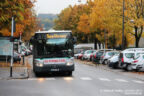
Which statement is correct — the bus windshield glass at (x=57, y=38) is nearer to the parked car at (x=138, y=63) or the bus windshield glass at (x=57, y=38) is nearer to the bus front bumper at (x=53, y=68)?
the bus front bumper at (x=53, y=68)

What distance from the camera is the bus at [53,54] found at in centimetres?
2106

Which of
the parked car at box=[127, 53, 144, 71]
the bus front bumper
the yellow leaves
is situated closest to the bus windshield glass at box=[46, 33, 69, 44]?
the bus front bumper

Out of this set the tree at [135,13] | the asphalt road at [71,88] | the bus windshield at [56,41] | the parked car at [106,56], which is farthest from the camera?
the tree at [135,13]

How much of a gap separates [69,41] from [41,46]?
174 centimetres

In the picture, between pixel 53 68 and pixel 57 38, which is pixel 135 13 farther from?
pixel 53 68

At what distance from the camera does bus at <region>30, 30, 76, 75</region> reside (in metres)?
21.1

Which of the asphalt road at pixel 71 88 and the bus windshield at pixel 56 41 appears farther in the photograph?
the bus windshield at pixel 56 41

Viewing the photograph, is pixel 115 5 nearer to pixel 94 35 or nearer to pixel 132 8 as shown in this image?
pixel 132 8

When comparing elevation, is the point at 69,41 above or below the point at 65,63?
above

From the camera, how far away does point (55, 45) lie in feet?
69.7

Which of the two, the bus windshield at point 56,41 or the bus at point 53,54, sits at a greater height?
the bus windshield at point 56,41

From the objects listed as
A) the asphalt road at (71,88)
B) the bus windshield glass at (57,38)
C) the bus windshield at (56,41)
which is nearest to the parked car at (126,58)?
the bus windshield glass at (57,38)

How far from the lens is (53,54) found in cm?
2111

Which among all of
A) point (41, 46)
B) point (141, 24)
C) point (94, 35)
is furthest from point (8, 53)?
point (94, 35)
